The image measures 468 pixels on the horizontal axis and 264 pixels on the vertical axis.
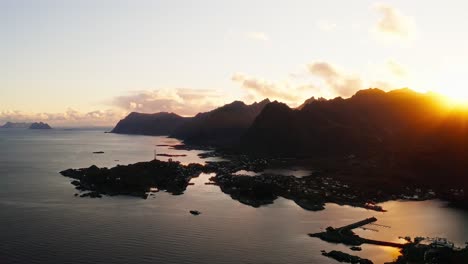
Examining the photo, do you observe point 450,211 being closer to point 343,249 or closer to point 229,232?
point 343,249

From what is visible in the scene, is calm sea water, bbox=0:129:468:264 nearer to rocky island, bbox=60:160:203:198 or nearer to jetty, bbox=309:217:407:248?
jetty, bbox=309:217:407:248

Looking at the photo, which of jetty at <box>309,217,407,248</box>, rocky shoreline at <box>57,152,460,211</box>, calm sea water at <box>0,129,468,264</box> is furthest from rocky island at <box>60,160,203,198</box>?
jetty at <box>309,217,407,248</box>

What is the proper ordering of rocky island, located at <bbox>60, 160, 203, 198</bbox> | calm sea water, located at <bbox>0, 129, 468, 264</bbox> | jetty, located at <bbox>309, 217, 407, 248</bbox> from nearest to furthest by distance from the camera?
calm sea water, located at <bbox>0, 129, 468, 264</bbox>, jetty, located at <bbox>309, 217, 407, 248</bbox>, rocky island, located at <bbox>60, 160, 203, 198</bbox>

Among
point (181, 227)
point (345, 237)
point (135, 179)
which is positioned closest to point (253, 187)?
point (135, 179)

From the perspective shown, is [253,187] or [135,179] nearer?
[253,187]

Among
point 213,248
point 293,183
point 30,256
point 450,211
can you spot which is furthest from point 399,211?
point 30,256

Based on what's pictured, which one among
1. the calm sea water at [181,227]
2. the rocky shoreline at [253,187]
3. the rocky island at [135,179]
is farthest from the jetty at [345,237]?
the rocky island at [135,179]

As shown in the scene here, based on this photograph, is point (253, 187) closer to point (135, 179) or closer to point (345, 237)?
point (135, 179)

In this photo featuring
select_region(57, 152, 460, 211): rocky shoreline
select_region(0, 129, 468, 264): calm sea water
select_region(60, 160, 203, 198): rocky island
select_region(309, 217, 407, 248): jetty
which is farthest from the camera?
select_region(60, 160, 203, 198): rocky island

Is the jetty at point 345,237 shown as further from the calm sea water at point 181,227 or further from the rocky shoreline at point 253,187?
the rocky shoreline at point 253,187
